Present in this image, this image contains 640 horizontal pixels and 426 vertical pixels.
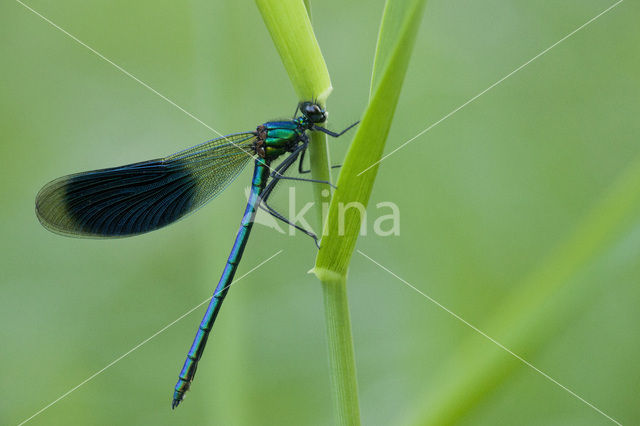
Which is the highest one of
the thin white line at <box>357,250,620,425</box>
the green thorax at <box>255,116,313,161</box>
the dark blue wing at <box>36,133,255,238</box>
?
the green thorax at <box>255,116,313,161</box>

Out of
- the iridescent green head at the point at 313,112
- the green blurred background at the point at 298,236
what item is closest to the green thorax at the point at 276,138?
Answer: the green blurred background at the point at 298,236

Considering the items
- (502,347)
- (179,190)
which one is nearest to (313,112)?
(502,347)

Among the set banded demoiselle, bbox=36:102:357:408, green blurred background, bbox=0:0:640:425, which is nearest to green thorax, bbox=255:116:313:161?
banded demoiselle, bbox=36:102:357:408

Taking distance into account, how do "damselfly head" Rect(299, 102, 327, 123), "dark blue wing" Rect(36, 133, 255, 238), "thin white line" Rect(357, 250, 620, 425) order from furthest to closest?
"dark blue wing" Rect(36, 133, 255, 238), "thin white line" Rect(357, 250, 620, 425), "damselfly head" Rect(299, 102, 327, 123)

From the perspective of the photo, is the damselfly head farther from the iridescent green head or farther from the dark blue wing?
the dark blue wing

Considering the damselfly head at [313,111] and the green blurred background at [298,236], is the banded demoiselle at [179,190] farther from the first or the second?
the damselfly head at [313,111]

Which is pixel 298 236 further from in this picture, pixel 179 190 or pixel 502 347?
pixel 502 347

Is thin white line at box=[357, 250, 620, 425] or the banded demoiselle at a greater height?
the banded demoiselle

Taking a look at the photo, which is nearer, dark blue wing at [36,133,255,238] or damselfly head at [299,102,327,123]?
damselfly head at [299,102,327,123]
